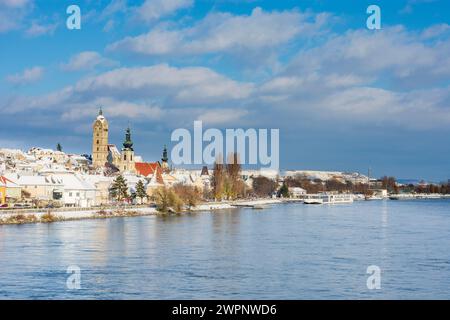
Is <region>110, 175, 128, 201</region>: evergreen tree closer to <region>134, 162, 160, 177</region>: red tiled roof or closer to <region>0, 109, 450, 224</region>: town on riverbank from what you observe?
<region>0, 109, 450, 224</region>: town on riverbank

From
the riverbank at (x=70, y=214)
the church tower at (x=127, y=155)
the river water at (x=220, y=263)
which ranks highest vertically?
the church tower at (x=127, y=155)

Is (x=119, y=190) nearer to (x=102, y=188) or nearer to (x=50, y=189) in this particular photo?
(x=102, y=188)

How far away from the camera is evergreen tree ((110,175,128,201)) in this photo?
61281 mm

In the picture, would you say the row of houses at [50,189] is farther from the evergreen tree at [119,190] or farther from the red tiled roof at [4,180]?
the evergreen tree at [119,190]

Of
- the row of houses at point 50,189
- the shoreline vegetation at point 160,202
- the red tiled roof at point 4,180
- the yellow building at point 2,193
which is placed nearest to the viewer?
the shoreline vegetation at point 160,202

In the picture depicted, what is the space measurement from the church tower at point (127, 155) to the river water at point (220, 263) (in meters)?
56.7

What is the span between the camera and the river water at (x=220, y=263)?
1673 centimetres

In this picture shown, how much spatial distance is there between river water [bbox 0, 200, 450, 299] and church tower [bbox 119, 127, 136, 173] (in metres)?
56.7

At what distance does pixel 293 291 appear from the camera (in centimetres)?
1689

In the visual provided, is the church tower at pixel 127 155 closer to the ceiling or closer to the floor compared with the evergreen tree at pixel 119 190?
closer to the ceiling

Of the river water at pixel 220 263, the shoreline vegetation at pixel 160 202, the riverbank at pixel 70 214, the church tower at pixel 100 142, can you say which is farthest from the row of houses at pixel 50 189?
the church tower at pixel 100 142

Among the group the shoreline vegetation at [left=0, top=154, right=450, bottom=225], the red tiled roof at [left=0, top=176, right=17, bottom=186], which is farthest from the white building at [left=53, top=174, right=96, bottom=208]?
the red tiled roof at [left=0, top=176, right=17, bottom=186]
